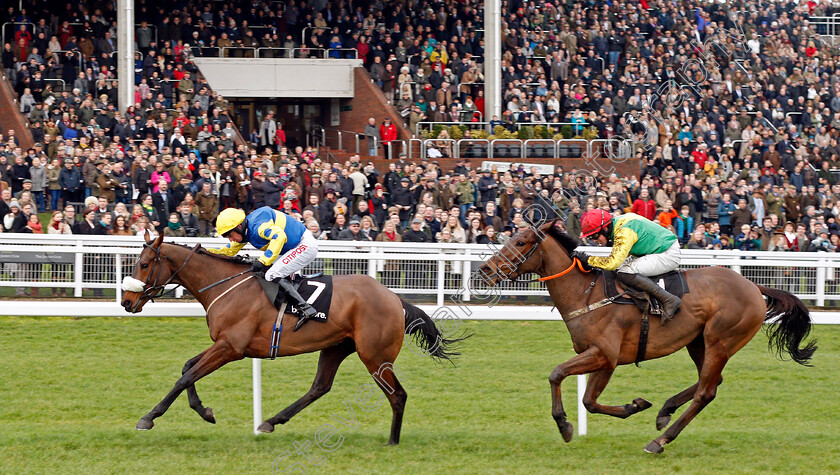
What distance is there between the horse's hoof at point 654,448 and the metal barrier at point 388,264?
4986mm

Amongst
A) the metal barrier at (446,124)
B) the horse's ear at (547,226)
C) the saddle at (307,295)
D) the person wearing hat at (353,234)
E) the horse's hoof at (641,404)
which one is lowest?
the horse's hoof at (641,404)

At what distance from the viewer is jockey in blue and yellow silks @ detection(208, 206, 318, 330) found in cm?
761

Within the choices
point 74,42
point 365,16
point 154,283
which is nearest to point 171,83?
point 74,42

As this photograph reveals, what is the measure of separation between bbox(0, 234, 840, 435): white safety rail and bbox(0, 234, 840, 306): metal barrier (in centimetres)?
1

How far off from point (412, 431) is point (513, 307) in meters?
4.87

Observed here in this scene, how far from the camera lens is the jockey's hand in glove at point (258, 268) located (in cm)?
775

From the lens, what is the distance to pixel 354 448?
24.6ft

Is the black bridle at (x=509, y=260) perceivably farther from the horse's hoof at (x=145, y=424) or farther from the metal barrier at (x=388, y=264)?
the metal barrier at (x=388, y=264)

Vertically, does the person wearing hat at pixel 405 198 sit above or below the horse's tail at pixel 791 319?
above

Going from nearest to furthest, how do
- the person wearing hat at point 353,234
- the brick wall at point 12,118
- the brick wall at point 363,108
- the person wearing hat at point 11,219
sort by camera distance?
the person wearing hat at point 11,219 → the person wearing hat at point 353,234 → the brick wall at point 12,118 → the brick wall at point 363,108

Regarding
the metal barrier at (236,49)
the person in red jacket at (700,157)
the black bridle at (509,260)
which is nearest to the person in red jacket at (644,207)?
the person in red jacket at (700,157)

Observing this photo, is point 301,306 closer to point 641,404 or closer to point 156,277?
point 156,277

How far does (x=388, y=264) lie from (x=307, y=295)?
4887 millimetres

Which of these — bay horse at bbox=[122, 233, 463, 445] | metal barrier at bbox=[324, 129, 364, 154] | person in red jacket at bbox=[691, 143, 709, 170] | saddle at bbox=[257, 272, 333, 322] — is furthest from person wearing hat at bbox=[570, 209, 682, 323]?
metal barrier at bbox=[324, 129, 364, 154]
